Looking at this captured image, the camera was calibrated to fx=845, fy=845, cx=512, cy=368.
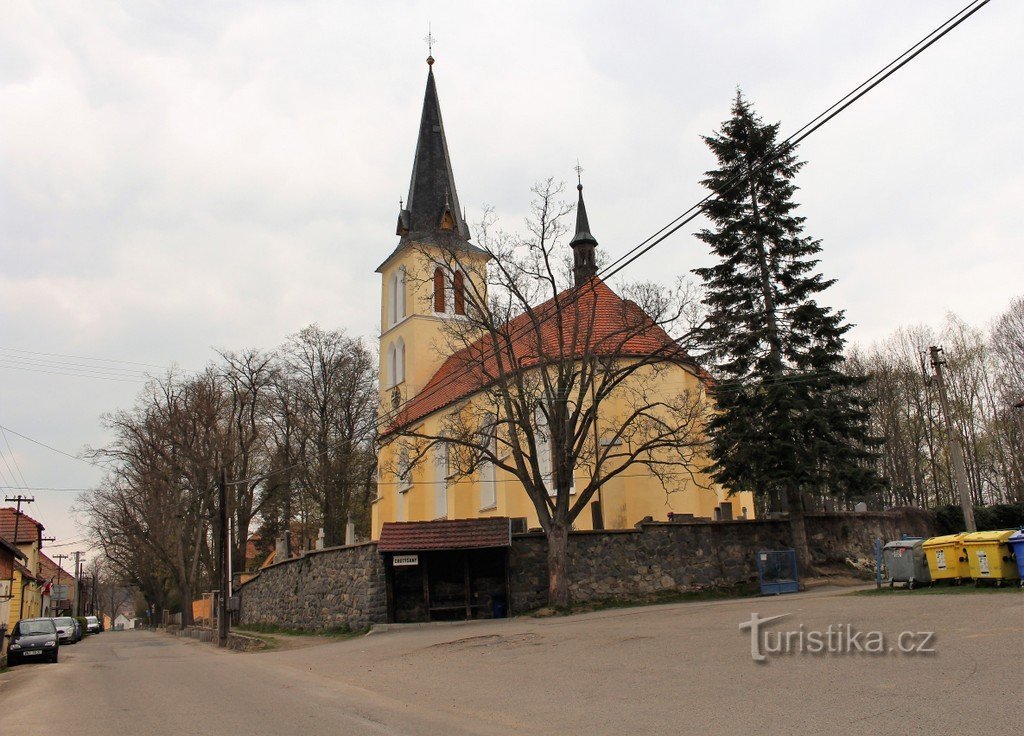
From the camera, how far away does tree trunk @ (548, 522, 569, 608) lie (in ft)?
77.8

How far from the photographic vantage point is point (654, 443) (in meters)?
25.3

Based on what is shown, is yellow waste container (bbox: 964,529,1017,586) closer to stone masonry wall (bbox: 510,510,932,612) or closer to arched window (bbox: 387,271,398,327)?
stone masonry wall (bbox: 510,510,932,612)

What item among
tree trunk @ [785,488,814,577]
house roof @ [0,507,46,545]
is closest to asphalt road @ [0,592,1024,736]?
tree trunk @ [785,488,814,577]

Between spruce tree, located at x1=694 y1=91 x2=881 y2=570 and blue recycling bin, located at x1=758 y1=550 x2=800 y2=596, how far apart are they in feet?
5.07

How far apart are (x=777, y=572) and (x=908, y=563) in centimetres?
589

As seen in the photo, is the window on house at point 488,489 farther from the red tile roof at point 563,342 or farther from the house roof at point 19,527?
the house roof at point 19,527

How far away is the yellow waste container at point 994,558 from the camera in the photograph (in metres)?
16.1

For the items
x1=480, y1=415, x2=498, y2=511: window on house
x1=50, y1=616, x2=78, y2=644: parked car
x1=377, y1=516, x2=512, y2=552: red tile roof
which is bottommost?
x1=50, y1=616, x2=78, y2=644: parked car

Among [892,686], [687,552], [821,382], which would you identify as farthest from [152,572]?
[892,686]

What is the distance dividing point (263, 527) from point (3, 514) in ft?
54.3

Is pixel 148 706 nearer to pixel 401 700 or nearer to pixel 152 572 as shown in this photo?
pixel 401 700

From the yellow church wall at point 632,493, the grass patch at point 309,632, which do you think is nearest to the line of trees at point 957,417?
the yellow church wall at point 632,493

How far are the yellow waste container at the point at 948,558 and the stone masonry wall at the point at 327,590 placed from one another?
1426cm

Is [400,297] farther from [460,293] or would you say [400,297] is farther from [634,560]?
[634,560]
